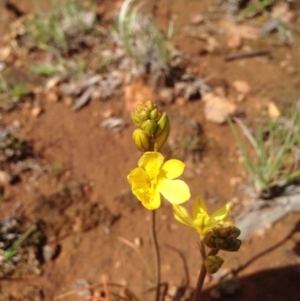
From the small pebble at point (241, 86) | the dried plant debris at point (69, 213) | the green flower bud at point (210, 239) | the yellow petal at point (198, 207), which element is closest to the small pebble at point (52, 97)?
the dried plant debris at point (69, 213)

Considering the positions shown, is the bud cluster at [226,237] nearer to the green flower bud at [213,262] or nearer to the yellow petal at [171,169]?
the green flower bud at [213,262]

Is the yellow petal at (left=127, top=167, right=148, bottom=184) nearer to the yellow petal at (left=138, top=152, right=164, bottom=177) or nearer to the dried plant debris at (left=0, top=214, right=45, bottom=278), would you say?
the yellow petal at (left=138, top=152, right=164, bottom=177)

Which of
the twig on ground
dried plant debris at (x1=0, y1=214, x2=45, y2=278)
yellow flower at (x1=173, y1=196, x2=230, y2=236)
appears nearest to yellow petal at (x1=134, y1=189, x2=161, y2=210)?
yellow flower at (x1=173, y1=196, x2=230, y2=236)

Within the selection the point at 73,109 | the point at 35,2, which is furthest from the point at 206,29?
the point at 35,2

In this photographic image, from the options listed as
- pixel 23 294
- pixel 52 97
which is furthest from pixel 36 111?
pixel 23 294

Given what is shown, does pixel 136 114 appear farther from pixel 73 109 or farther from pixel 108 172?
pixel 73 109

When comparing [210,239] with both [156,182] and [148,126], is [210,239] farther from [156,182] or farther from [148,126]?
[148,126]
